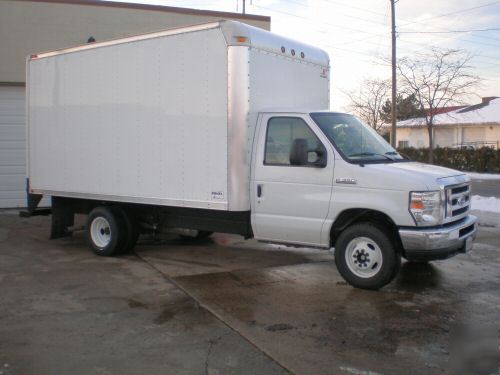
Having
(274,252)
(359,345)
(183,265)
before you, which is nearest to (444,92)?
(274,252)

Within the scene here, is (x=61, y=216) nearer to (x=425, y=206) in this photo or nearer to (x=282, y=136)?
(x=282, y=136)

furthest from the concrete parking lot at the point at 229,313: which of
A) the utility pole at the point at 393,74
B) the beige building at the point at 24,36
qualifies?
the utility pole at the point at 393,74

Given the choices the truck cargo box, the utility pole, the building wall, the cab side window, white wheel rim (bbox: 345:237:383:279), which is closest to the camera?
white wheel rim (bbox: 345:237:383:279)

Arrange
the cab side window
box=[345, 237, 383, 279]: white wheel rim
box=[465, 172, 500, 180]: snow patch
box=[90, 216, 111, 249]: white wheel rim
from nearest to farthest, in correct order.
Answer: box=[345, 237, 383, 279]: white wheel rim → the cab side window → box=[90, 216, 111, 249]: white wheel rim → box=[465, 172, 500, 180]: snow patch

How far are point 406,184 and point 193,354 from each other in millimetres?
3082

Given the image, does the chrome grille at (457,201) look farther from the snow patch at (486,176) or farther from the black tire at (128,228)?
the snow patch at (486,176)

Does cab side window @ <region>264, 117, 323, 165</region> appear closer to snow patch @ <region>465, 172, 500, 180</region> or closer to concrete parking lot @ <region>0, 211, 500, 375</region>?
concrete parking lot @ <region>0, 211, 500, 375</region>

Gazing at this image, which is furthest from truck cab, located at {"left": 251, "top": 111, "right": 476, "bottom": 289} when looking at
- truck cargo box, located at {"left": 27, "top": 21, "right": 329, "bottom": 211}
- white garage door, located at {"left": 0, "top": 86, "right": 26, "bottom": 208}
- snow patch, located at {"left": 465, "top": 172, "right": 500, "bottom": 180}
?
A: snow patch, located at {"left": 465, "top": 172, "right": 500, "bottom": 180}

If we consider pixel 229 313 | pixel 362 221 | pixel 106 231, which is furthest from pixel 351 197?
pixel 106 231

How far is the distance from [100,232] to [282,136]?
12.5 feet

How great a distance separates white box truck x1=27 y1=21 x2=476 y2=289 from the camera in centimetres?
665

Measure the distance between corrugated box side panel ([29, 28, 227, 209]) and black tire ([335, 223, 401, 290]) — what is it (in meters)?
1.65

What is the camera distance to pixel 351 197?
6.73 metres

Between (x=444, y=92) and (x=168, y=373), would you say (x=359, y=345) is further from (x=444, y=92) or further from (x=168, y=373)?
(x=444, y=92)
